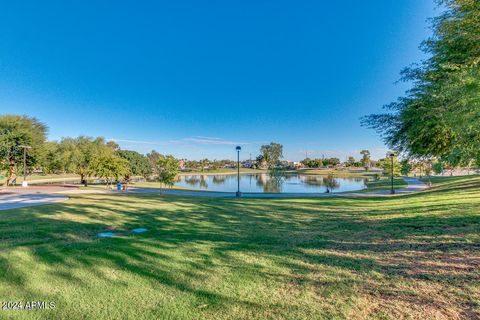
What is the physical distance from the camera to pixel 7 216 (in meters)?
8.72

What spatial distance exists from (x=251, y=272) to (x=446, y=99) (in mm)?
7410

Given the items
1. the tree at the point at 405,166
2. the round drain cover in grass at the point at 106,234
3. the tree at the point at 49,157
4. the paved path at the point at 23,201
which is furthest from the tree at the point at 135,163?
the round drain cover in grass at the point at 106,234

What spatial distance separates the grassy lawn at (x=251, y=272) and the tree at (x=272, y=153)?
11176 centimetres

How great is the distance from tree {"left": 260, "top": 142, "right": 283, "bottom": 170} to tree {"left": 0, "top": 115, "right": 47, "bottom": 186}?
316 ft

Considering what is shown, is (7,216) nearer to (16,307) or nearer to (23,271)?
(23,271)

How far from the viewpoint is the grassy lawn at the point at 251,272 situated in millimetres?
2889

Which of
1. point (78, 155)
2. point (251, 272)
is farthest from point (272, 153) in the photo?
point (251, 272)

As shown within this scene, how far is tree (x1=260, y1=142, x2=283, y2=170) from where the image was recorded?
118363mm

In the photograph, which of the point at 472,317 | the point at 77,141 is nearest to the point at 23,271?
the point at 472,317

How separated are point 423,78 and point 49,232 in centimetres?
1235

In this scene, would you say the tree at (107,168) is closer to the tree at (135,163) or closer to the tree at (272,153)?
the tree at (135,163)

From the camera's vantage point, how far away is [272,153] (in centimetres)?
11856

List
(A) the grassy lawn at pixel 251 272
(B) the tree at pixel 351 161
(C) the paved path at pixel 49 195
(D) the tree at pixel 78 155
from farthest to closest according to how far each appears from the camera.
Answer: (B) the tree at pixel 351 161
(D) the tree at pixel 78 155
(C) the paved path at pixel 49 195
(A) the grassy lawn at pixel 251 272

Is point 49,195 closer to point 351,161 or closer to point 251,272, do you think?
point 251,272
